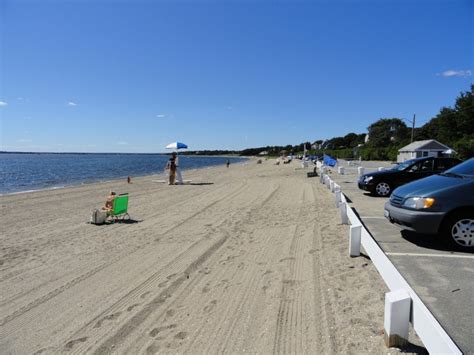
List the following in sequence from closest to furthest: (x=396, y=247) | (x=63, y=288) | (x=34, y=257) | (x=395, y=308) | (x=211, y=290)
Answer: (x=395, y=308)
(x=211, y=290)
(x=63, y=288)
(x=396, y=247)
(x=34, y=257)

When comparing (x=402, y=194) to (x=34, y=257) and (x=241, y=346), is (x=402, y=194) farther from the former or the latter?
(x=34, y=257)

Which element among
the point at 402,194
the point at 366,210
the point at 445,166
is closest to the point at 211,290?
the point at 402,194

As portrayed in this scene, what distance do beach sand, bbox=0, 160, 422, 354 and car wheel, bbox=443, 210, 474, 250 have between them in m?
1.49

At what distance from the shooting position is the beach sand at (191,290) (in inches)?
143

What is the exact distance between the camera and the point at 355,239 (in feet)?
19.1

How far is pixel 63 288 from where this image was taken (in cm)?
527

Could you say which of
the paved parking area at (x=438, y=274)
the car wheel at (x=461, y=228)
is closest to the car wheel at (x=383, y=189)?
the paved parking area at (x=438, y=274)

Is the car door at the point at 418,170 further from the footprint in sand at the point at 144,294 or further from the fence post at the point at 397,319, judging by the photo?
the footprint in sand at the point at 144,294

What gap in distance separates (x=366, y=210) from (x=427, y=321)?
7.79 metres

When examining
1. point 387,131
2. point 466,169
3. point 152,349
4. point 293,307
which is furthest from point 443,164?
point 387,131

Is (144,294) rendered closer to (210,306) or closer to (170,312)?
(170,312)

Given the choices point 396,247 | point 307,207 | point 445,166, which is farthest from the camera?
point 445,166

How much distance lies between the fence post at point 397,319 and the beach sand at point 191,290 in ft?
0.49

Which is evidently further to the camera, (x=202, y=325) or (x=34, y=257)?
(x=34, y=257)
